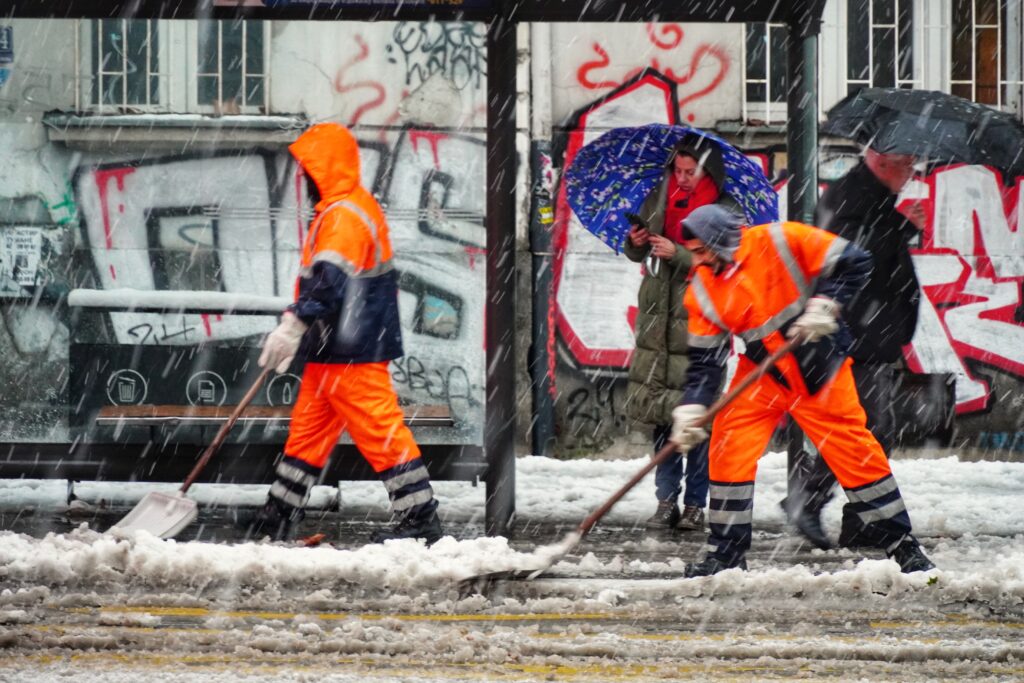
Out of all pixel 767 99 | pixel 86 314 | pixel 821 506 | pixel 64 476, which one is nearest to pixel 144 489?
pixel 64 476

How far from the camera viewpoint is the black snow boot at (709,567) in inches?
222

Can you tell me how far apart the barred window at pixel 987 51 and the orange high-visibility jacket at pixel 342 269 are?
21.9 ft

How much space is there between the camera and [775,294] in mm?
5566

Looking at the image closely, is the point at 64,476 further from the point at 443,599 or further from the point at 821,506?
the point at 821,506

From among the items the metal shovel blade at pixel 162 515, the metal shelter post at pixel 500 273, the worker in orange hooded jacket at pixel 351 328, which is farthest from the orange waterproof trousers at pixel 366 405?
the metal shovel blade at pixel 162 515

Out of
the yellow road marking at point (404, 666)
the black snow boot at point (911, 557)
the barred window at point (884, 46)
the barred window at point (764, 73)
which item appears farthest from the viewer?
the barred window at point (884, 46)

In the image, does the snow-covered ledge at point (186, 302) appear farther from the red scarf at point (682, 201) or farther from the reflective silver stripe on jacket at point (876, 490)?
the reflective silver stripe on jacket at point (876, 490)

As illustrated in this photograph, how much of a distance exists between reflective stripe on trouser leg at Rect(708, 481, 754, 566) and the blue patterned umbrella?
6.04ft

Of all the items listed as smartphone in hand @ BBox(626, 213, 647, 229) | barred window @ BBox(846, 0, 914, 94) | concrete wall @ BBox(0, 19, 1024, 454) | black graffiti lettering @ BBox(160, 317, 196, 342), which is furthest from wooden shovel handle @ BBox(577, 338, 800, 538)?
barred window @ BBox(846, 0, 914, 94)

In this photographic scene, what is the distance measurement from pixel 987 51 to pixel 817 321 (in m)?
6.84

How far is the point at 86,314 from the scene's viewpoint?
35.0ft

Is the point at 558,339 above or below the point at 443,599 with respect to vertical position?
above

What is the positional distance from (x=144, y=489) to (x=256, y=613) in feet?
12.1

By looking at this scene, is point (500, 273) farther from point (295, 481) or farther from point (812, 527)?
point (812, 527)
